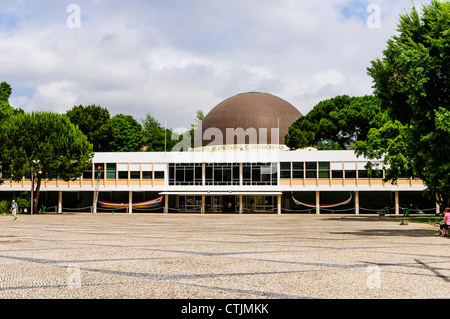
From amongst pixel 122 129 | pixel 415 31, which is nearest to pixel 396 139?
pixel 415 31

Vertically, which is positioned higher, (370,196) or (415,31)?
(415,31)

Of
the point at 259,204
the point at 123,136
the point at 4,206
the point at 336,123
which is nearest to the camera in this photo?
the point at 4,206

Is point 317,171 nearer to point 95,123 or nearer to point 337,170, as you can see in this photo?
point 337,170

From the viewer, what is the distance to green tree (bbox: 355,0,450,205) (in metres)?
22.6

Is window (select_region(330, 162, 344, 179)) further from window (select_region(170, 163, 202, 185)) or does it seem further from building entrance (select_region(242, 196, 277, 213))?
window (select_region(170, 163, 202, 185))

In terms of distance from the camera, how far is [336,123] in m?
67.1

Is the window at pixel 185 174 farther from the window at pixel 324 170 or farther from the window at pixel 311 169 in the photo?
the window at pixel 324 170

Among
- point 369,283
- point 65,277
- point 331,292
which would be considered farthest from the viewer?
point 65,277

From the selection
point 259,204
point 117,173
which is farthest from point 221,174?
point 117,173

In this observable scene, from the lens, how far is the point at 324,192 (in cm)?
6184

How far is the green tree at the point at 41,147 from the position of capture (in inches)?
1898

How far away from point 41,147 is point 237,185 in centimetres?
2174
